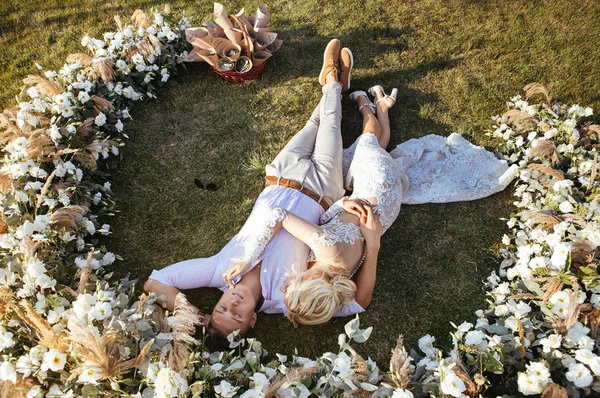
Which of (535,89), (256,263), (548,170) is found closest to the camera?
(256,263)

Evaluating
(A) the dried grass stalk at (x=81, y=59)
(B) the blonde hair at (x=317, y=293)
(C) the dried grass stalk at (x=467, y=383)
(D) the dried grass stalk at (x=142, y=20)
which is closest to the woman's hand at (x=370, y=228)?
(B) the blonde hair at (x=317, y=293)

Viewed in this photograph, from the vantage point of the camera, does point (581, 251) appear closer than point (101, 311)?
No

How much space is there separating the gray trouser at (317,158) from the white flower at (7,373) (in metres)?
2.69

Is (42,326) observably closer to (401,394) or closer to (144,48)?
(401,394)

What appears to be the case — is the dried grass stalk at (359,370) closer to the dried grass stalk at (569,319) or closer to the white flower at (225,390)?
Answer: the white flower at (225,390)

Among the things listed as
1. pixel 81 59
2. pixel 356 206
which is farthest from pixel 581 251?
pixel 81 59

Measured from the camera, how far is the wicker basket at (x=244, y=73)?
18.4 ft

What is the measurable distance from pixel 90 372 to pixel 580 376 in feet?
10.4

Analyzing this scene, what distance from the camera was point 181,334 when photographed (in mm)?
3150

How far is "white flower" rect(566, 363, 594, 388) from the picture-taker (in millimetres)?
3148

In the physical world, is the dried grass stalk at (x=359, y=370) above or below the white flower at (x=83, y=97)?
below

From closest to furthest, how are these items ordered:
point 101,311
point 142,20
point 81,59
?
point 101,311 → point 81,59 → point 142,20

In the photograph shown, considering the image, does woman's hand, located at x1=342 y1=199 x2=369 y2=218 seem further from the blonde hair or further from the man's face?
the man's face

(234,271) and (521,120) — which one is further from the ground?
(521,120)
